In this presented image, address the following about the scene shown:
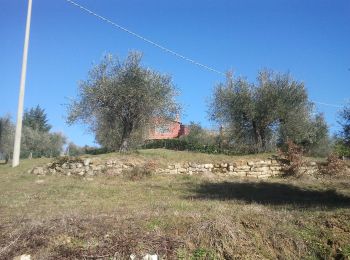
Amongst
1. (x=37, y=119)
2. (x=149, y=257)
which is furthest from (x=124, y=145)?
(x=37, y=119)

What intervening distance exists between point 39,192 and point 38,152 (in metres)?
39.2

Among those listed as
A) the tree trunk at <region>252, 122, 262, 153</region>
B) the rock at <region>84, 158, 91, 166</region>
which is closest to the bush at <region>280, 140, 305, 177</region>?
the tree trunk at <region>252, 122, 262, 153</region>

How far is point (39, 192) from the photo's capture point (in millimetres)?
16516

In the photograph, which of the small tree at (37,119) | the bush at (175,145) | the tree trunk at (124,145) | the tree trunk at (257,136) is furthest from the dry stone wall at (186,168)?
the small tree at (37,119)

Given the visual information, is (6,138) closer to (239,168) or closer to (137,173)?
(137,173)

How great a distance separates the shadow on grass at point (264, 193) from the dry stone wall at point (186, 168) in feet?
10.6

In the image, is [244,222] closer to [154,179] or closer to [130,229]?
[130,229]

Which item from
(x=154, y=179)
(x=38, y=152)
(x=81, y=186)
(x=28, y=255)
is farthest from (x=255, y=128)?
(x=38, y=152)

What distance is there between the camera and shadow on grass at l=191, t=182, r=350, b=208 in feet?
50.8

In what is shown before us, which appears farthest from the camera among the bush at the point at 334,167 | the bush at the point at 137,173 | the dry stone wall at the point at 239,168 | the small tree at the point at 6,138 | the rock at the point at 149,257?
the small tree at the point at 6,138

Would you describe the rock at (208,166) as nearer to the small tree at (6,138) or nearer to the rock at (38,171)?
the rock at (38,171)

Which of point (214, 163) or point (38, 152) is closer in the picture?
point (214, 163)

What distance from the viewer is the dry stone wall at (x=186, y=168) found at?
2303 cm

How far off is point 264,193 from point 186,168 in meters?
6.70
